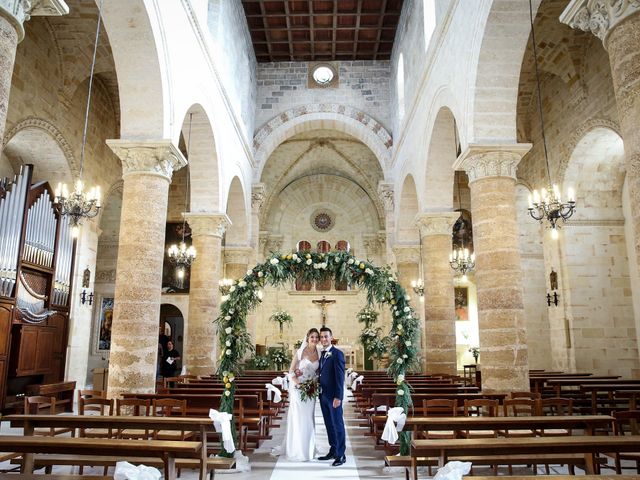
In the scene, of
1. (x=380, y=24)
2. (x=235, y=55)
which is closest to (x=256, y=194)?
(x=235, y=55)

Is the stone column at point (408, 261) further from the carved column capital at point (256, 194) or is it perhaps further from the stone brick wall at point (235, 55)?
the stone brick wall at point (235, 55)

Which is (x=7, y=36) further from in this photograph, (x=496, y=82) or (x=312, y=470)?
(x=496, y=82)

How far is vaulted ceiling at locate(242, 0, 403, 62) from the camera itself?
55.6ft

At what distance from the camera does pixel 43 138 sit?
12.2 meters

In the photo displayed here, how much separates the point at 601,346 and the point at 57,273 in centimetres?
1377

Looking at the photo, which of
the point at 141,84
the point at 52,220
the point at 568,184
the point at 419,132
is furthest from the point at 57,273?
the point at 568,184

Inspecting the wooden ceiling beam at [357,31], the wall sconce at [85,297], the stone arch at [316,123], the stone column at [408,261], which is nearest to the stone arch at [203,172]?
the wall sconce at [85,297]

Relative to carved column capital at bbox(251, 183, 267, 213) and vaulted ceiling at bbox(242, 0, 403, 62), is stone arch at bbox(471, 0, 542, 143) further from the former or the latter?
carved column capital at bbox(251, 183, 267, 213)

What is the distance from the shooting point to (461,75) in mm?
9641

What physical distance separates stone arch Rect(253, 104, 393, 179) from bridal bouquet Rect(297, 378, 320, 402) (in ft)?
43.7

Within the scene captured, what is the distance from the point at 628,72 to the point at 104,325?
19.2 m

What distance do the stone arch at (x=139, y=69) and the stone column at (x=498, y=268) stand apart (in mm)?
5472

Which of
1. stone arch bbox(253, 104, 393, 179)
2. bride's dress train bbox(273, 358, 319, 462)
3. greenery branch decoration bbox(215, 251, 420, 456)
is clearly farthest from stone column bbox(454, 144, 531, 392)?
stone arch bbox(253, 104, 393, 179)

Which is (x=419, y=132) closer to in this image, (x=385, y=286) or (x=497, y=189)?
(x=497, y=189)
